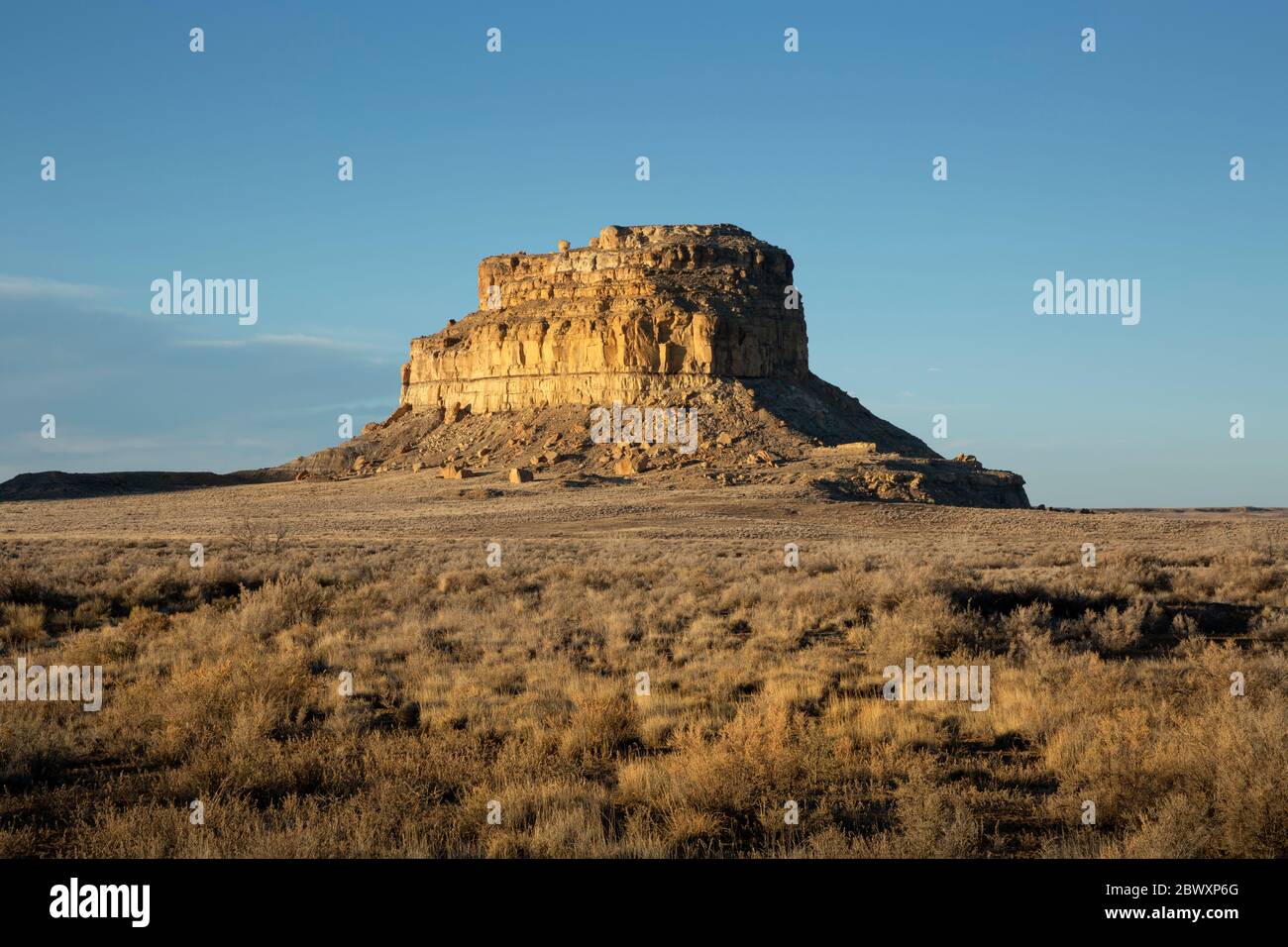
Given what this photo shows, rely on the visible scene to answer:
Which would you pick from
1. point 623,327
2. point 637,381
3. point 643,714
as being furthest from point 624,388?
point 643,714

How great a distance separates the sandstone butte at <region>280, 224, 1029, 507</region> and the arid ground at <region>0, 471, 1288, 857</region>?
43.0 meters

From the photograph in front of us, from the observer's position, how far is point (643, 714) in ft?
30.1

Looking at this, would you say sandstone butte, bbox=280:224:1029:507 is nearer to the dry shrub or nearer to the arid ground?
the arid ground

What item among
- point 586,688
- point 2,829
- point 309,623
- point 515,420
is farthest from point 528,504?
point 2,829

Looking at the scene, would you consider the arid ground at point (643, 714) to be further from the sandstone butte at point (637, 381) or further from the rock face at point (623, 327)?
the rock face at point (623, 327)

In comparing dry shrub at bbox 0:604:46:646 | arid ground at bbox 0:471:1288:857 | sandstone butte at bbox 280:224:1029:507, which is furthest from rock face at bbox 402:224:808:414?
dry shrub at bbox 0:604:46:646

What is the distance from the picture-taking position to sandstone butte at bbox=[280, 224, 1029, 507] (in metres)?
65.3

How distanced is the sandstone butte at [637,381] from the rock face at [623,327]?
11cm

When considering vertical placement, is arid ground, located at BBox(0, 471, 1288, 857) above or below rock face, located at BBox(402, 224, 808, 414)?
below

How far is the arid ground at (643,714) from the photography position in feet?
20.0

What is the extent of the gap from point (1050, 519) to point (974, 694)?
138 ft

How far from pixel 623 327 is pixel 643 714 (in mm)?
66711
